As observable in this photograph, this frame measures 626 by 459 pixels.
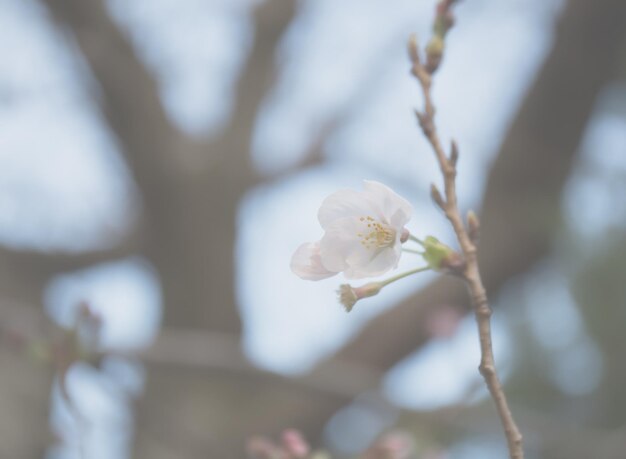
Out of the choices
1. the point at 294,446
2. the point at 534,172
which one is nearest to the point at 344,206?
the point at 294,446

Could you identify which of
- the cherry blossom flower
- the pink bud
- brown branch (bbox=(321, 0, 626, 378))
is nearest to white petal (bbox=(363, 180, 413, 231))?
the cherry blossom flower

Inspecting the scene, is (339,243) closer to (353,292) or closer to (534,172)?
(353,292)

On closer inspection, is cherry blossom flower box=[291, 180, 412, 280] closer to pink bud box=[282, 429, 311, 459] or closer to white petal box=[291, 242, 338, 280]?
white petal box=[291, 242, 338, 280]

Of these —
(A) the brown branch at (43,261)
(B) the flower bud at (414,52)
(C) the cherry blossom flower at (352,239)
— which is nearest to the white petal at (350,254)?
(C) the cherry blossom flower at (352,239)

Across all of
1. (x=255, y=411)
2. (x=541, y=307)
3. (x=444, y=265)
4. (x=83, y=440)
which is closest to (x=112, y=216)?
(x=255, y=411)

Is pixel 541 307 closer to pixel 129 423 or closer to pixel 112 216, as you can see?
pixel 129 423

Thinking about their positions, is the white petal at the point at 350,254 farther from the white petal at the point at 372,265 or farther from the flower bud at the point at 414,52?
the flower bud at the point at 414,52
